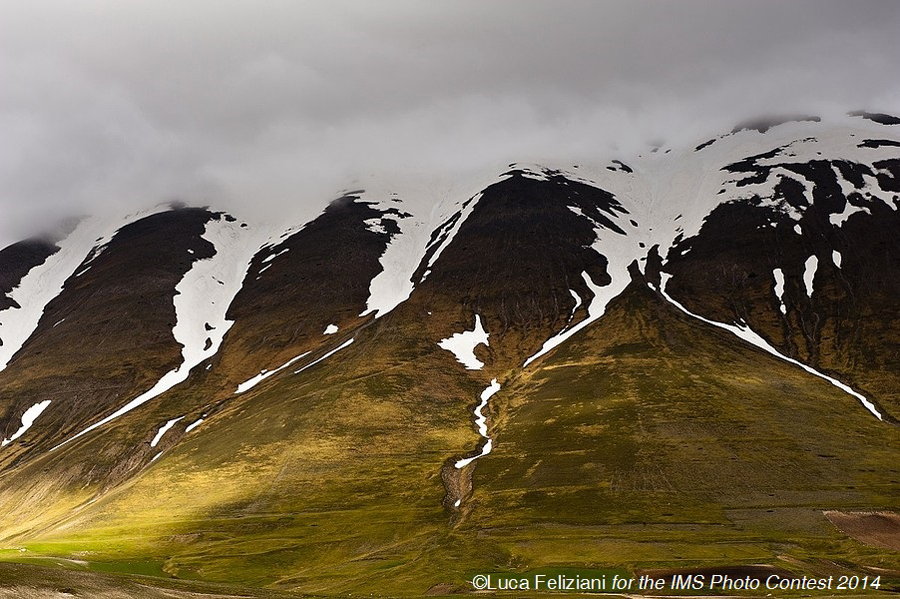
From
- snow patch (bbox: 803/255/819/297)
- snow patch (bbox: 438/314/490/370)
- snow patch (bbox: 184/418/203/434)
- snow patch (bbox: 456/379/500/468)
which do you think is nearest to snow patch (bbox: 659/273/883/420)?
snow patch (bbox: 803/255/819/297)

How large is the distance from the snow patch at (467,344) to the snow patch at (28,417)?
82.7 m

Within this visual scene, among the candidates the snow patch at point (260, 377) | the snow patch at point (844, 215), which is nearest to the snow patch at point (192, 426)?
the snow patch at point (260, 377)

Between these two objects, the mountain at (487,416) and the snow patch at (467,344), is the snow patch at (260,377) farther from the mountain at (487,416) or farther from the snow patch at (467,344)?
the snow patch at (467,344)

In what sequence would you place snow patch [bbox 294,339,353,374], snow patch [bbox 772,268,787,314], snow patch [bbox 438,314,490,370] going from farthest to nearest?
1. snow patch [bbox 772,268,787,314]
2. snow patch [bbox 294,339,353,374]
3. snow patch [bbox 438,314,490,370]

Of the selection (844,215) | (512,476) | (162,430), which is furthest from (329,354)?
(844,215)

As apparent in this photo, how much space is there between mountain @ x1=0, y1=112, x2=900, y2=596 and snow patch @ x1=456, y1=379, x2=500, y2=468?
89cm

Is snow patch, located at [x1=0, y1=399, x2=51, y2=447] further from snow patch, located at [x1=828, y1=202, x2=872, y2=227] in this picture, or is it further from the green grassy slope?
snow patch, located at [x1=828, y1=202, x2=872, y2=227]

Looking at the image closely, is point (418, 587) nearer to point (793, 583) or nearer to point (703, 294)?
point (793, 583)

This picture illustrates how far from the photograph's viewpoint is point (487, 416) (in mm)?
118875

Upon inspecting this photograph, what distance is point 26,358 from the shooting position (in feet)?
560

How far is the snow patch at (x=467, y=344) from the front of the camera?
142 meters

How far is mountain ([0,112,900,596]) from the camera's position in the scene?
6800 centimetres

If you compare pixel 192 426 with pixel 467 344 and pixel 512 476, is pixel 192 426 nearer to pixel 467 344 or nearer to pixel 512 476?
pixel 467 344

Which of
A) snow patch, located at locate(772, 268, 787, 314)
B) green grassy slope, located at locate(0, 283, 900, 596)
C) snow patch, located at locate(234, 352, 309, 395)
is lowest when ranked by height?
green grassy slope, located at locate(0, 283, 900, 596)
